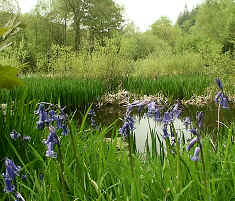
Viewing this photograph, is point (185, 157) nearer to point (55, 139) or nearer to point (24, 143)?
point (55, 139)

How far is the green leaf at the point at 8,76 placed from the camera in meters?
1.32

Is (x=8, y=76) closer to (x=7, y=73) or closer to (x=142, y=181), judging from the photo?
(x=7, y=73)

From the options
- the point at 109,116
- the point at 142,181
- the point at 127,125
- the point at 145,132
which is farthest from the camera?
the point at 109,116

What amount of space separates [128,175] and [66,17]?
1100 inches

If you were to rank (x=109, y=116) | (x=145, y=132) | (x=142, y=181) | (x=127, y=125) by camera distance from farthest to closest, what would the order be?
(x=109, y=116) < (x=145, y=132) < (x=142, y=181) < (x=127, y=125)

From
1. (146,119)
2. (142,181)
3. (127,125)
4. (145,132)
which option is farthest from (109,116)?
(127,125)

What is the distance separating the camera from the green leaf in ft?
4.32

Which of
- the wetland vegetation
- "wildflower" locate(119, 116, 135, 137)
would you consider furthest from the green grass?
"wildflower" locate(119, 116, 135, 137)

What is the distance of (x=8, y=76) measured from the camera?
1343 mm

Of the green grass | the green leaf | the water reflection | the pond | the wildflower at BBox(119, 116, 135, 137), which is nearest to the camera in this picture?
the wildflower at BBox(119, 116, 135, 137)

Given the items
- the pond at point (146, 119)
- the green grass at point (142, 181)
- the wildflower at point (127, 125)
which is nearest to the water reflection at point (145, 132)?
the pond at point (146, 119)

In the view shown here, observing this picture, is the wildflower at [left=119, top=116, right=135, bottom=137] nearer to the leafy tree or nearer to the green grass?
the green grass

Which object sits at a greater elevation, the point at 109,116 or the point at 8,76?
the point at 8,76

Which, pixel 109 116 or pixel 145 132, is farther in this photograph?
pixel 109 116
